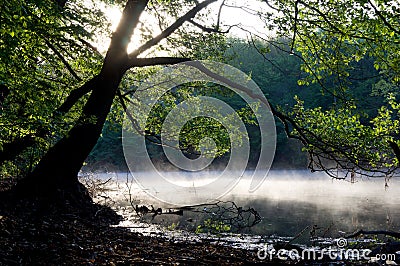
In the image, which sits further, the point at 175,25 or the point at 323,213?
the point at 323,213

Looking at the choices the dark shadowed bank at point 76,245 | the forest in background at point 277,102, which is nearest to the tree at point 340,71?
the dark shadowed bank at point 76,245

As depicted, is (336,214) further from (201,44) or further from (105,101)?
(105,101)

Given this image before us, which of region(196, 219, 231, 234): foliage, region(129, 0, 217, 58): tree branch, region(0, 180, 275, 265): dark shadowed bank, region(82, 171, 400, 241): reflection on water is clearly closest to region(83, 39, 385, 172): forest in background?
region(82, 171, 400, 241): reflection on water

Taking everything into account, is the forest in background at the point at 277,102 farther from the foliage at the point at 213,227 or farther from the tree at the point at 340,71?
the tree at the point at 340,71

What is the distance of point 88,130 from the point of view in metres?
11.0

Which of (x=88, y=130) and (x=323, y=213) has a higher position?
(x=88, y=130)

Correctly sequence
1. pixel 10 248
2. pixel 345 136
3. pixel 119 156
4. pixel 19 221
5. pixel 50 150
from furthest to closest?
pixel 119 156 → pixel 50 150 → pixel 345 136 → pixel 19 221 → pixel 10 248

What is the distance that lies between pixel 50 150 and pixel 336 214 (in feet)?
35.1

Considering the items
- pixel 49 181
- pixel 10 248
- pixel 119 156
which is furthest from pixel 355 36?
pixel 119 156

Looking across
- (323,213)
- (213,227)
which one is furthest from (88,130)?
(323,213)

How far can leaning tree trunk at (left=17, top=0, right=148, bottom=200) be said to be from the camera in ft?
35.4

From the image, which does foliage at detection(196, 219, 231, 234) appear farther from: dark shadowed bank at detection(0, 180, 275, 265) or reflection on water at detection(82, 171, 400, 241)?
dark shadowed bank at detection(0, 180, 275, 265)

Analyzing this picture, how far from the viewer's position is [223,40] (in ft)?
45.8

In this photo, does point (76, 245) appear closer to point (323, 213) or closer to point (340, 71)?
point (340, 71)
